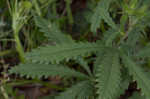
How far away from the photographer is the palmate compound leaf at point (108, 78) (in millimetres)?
1328

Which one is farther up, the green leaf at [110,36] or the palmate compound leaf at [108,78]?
the green leaf at [110,36]

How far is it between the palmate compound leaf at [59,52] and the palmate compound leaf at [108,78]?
0.47ft

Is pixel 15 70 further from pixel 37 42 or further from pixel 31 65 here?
pixel 37 42

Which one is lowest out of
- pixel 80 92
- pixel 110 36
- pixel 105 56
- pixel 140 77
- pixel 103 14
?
pixel 80 92

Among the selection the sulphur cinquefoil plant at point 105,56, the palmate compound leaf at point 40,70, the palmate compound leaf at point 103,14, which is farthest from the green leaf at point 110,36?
the palmate compound leaf at point 40,70

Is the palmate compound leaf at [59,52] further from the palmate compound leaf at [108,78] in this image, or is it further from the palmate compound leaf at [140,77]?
the palmate compound leaf at [140,77]

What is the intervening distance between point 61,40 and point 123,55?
1.68ft

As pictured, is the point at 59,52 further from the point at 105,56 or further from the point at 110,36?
the point at 110,36

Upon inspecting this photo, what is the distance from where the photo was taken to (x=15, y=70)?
1.67 metres

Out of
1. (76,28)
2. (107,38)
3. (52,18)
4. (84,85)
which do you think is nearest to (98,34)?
(76,28)

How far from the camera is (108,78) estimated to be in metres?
1.37

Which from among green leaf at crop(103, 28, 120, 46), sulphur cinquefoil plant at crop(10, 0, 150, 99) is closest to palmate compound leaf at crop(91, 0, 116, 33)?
sulphur cinquefoil plant at crop(10, 0, 150, 99)

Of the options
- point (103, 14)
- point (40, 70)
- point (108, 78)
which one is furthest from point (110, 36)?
point (40, 70)

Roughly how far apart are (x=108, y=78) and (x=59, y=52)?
0.37 metres
